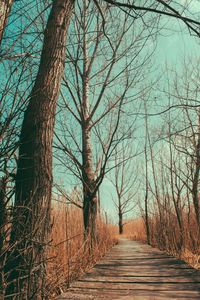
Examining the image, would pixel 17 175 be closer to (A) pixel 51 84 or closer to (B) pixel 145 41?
(A) pixel 51 84

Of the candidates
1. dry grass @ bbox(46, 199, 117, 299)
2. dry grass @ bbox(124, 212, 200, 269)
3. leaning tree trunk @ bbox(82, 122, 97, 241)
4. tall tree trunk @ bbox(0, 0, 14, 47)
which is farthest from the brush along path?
tall tree trunk @ bbox(0, 0, 14, 47)

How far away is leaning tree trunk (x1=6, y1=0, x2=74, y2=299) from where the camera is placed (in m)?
1.83

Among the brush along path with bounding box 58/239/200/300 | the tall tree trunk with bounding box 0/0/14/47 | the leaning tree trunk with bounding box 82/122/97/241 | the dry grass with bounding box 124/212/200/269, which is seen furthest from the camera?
the dry grass with bounding box 124/212/200/269

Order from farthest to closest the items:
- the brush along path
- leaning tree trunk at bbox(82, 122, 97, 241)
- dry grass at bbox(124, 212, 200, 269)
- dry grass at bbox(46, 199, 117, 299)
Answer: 1. dry grass at bbox(124, 212, 200, 269)
2. leaning tree trunk at bbox(82, 122, 97, 241)
3. dry grass at bbox(46, 199, 117, 299)
4. the brush along path

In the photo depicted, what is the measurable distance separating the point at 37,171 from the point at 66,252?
166 centimetres

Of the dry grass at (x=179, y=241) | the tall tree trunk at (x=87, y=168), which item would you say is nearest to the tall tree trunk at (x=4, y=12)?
the tall tree trunk at (x=87, y=168)

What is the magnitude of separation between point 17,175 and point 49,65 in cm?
93

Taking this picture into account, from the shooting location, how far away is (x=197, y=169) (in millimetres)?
8062

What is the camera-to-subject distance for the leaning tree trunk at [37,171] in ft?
6.01

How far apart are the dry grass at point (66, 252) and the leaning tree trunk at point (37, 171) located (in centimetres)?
50

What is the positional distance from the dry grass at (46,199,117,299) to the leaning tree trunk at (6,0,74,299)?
498 millimetres

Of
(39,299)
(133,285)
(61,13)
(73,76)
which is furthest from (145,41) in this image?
(39,299)

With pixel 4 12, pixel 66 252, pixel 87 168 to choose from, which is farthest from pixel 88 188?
pixel 4 12

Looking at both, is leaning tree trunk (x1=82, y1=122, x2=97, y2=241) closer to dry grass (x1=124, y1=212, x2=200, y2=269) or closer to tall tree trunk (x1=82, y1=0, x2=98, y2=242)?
tall tree trunk (x1=82, y1=0, x2=98, y2=242)
